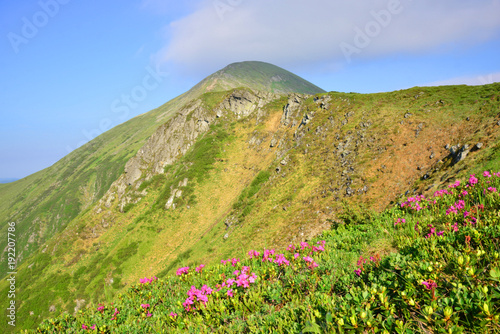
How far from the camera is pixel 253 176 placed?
48.3m

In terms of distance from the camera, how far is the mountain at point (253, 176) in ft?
84.9

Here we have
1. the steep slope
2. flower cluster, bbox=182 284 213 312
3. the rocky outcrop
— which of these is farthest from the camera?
the steep slope

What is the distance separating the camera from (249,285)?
17.3 ft

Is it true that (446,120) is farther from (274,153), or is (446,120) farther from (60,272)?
(60,272)

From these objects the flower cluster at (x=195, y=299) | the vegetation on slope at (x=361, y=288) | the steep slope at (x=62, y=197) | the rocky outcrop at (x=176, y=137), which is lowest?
the vegetation on slope at (x=361, y=288)

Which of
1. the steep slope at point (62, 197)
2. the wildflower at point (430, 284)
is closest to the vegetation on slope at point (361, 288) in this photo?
the wildflower at point (430, 284)

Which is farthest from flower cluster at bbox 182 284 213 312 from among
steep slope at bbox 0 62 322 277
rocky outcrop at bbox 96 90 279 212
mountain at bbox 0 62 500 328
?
steep slope at bbox 0 62 322 277

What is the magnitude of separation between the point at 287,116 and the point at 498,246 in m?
54.2

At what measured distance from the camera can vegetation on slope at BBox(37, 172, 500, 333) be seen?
8.42 ft

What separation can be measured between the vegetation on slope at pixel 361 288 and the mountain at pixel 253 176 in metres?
3.74

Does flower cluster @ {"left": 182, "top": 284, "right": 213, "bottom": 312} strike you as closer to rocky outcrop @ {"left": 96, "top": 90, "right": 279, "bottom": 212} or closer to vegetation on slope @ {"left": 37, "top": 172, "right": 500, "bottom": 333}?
vegetation on slope @ {"left": 37, "top": 172, "right": 500, "bottom": 333}

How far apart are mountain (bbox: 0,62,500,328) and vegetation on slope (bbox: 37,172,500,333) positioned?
3.74 metres

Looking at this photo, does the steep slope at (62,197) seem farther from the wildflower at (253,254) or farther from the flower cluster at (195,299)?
the flower cluster at (195,299)

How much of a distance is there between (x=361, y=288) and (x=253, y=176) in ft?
146
